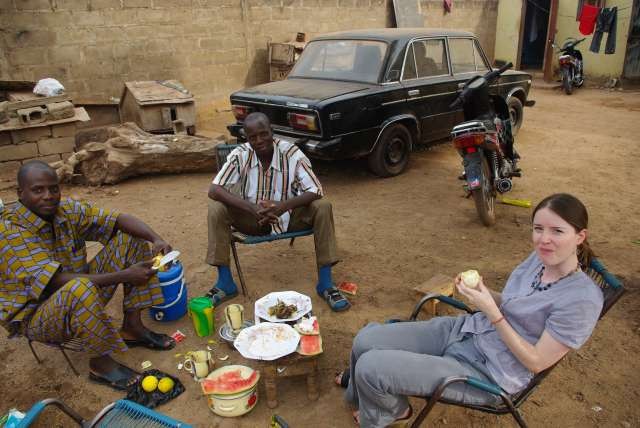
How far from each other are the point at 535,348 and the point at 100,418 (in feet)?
6.24

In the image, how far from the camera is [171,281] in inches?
128

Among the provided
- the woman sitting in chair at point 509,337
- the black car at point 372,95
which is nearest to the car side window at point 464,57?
the black car at point 372,95

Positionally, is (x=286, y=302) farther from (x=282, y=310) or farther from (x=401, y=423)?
Answer: (x=401, y=423)

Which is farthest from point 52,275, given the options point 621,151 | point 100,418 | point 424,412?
point 621,151

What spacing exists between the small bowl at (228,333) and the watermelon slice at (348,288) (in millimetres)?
841

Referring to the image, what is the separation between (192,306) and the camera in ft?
10.3

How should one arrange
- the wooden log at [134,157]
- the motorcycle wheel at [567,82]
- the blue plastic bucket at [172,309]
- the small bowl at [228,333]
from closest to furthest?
the small bowl at [228,333]
the blue plastic bucket at [172,309]
the wooden log at [134,157]
the motorcycle wheel at [567,82]

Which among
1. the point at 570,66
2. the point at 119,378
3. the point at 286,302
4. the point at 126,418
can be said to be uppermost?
the point at 570,66

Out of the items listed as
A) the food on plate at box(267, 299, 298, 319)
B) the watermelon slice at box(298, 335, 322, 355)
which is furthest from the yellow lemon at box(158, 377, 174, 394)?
the watermelon slice at box(298, 335, 322, 355)

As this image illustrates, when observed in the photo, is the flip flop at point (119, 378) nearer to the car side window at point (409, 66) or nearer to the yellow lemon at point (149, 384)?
the yellow lemon at point (149, 384)

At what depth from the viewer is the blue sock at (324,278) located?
3.48 m

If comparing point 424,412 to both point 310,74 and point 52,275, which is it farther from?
point 310,74

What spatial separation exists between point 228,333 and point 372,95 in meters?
3.29

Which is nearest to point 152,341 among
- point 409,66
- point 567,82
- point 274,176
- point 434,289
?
point 274,176
